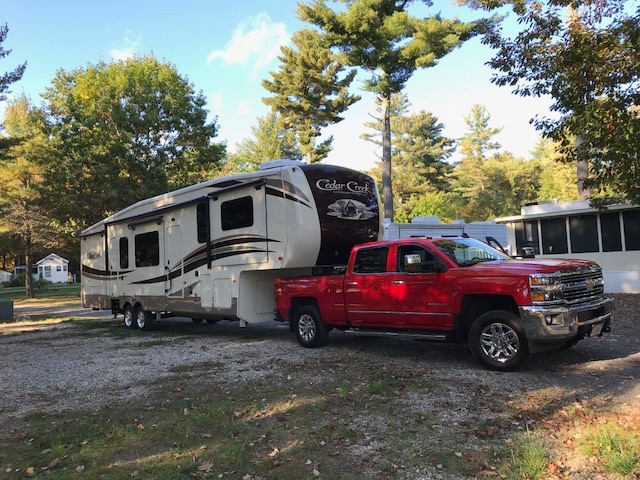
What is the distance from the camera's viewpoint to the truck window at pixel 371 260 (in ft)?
26.7

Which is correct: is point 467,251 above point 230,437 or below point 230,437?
above

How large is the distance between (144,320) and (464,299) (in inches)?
352

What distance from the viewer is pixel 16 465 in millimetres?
4441

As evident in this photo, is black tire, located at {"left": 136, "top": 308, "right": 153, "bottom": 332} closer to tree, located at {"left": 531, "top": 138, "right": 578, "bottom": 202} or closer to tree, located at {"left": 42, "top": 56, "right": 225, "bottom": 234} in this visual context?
tree, located at {"left": 42, "top": 56, "right": 225, "bottom": 234}

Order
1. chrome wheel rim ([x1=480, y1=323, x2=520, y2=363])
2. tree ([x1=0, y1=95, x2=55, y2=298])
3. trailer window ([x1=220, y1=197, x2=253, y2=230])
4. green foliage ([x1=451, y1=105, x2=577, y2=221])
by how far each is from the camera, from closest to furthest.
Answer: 1. chrome wheel rim ([x1=480, y1=323, x2=520, y2=363])
2. trailer window ([x1=220, y1=197, x2=253, y2=230])
3. tree ([x1=0, y1=95, x2=55, y2=298])
4. green foliage ([x1=451, y1=105, x2=577, y2=221])

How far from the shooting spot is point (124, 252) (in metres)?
13.5

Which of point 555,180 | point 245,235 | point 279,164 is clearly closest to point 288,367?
point 245,235

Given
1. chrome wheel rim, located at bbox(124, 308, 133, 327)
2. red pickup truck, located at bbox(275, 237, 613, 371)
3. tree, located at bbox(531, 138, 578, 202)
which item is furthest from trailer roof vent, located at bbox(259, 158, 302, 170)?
tree, located at bbox(531, 138, 578, 202)

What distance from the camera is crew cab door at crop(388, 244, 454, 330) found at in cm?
716

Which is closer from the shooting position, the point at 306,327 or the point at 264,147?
the point at 306,327

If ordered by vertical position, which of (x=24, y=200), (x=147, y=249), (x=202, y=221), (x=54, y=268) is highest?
(x=24, y=200)

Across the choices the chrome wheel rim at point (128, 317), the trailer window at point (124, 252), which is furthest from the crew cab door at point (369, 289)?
the chrome wheel rim at point (128, 317)

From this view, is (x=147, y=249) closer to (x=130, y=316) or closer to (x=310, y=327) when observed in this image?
(x=130, y=316)

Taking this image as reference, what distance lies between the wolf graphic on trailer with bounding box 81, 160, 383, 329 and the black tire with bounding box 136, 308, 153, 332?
3 centimetres
